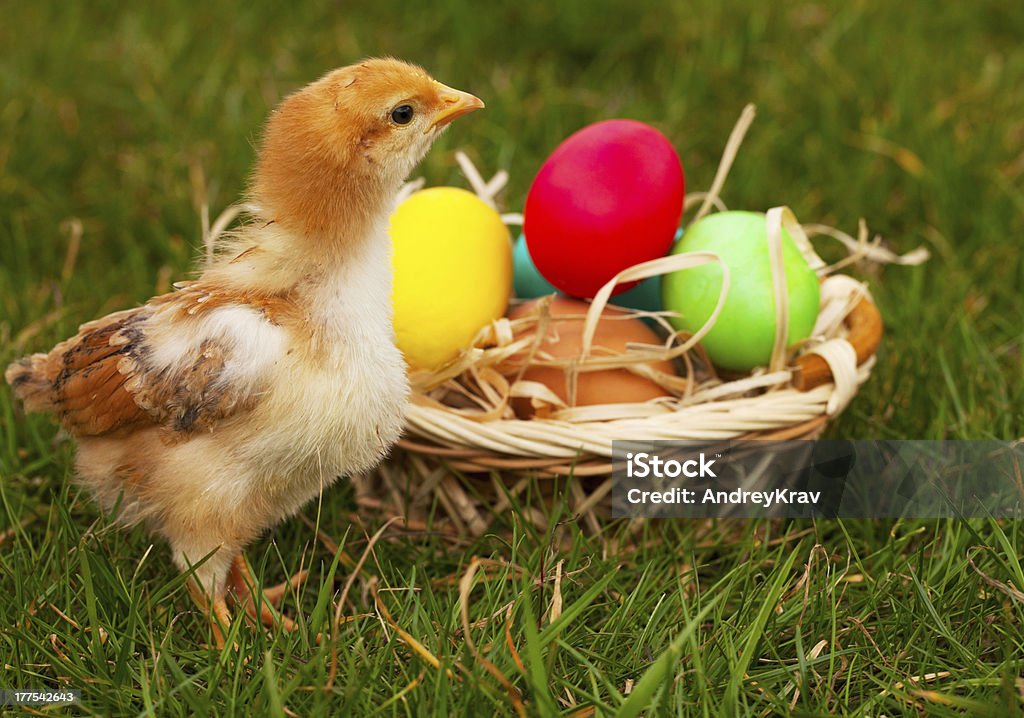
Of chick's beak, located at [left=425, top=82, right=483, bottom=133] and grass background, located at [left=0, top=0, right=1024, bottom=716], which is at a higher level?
chick's beak, located at [left=425, top=82, right=483, bottom=133]

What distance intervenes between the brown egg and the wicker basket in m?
0.03

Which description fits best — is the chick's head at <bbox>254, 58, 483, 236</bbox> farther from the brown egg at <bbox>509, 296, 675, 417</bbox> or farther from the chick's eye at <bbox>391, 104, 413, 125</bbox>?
the brown egg at <bbox>509, 296, 675, 417</bbox>

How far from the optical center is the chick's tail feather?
72.1 inches

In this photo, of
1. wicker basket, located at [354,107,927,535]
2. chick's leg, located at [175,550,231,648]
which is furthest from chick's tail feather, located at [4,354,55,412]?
wicker basket, located at [354,107,927,535]

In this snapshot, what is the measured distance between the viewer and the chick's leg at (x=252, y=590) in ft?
5.71

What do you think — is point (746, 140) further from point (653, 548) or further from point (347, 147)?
point (347, 147)

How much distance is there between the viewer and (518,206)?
10.3 ft

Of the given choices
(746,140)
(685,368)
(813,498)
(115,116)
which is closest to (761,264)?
(685,368)

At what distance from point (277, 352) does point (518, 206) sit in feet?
5.47

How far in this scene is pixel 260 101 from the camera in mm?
3529
